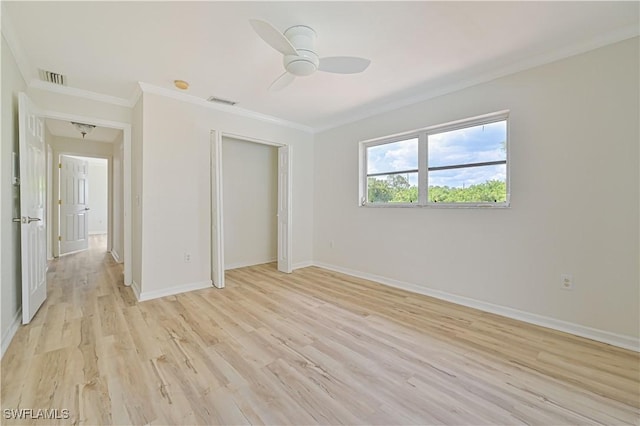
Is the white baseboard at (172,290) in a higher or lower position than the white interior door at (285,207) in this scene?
lower

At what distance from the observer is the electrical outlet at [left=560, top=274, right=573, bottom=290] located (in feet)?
7.97

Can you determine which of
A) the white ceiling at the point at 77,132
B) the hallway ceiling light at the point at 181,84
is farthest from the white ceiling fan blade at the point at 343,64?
the white ceiling at the point at 77,132

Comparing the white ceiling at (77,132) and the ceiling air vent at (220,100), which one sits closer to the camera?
the ceiling air vent at (220,100)

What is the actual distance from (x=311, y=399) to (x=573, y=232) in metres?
2.57

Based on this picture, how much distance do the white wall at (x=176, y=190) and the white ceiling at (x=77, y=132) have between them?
1.96 meters

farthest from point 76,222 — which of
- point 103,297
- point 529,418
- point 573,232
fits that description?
point 573,232

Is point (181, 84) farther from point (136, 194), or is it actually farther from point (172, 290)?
point (172, 290)

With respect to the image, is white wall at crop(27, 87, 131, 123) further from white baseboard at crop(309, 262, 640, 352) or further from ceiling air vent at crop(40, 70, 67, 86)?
white baseboard at crop(309, 262, 640, 352)

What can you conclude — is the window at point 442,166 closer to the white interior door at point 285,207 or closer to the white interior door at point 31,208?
the white interior door at point 285,207

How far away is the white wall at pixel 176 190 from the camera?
324 cm

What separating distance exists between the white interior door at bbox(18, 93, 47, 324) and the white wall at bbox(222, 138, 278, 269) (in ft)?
7.40

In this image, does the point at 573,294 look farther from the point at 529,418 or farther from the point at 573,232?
the point at 529,418

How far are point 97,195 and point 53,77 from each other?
8118 millimetres

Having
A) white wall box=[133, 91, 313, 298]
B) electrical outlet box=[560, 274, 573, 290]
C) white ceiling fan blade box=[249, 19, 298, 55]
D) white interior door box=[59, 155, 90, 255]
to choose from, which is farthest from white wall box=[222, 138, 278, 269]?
electrical outlet box=[560, 274, 573, 290]
